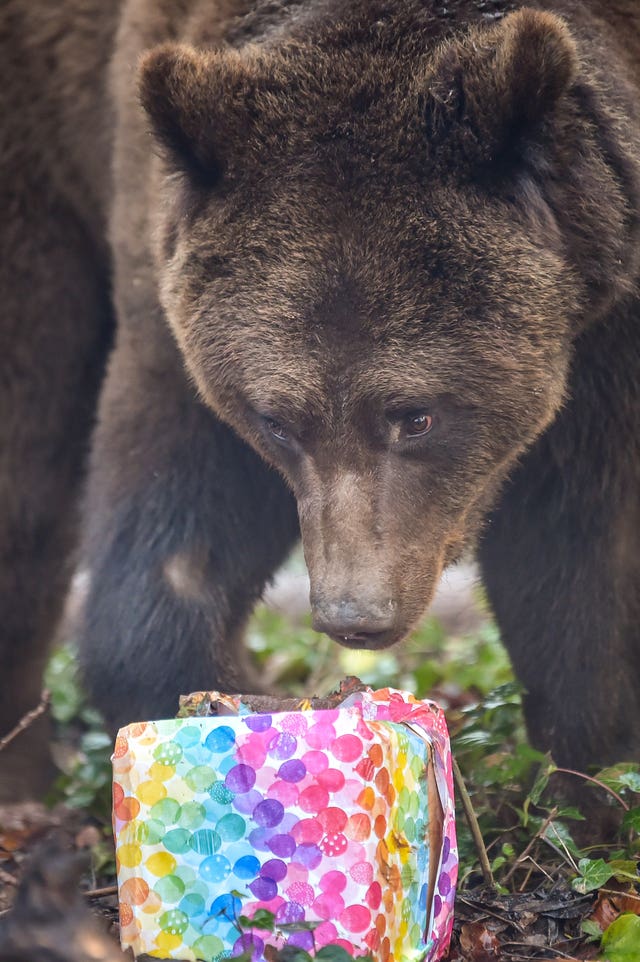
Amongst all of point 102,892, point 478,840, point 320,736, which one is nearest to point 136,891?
point 320,736

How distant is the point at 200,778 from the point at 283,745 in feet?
0.62

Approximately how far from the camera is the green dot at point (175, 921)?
9.29 ft

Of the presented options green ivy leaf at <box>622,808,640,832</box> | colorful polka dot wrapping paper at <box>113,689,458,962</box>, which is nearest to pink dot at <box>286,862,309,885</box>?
colorful polka dot wrapping paper at <box>113,689,458,962</box>

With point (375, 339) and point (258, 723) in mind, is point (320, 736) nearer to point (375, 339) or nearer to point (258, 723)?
point (258, 723)

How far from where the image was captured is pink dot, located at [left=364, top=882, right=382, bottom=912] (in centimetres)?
279

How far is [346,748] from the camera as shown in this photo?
281 centimetres

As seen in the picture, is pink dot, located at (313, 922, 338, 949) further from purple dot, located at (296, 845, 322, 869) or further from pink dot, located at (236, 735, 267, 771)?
pink dot, located at (236, 735, 267, 771)

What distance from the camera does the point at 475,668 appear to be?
22.9ft

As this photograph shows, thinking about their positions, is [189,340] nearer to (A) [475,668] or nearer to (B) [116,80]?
(B) [116,80]

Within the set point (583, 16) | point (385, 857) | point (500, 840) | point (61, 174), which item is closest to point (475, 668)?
point (500, 840)

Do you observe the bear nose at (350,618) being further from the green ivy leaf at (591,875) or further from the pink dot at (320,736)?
the green ivy leaf at (591,875)

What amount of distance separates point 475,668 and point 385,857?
4.20 metres

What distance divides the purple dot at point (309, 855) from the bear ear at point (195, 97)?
205cm

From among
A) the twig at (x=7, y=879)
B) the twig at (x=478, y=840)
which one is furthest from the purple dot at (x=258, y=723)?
the twig at (x=7, y=879)
